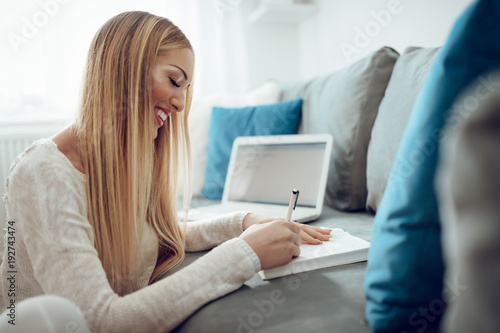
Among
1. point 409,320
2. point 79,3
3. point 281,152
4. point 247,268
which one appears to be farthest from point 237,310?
point 79,3

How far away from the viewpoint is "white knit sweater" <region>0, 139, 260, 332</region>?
526 millimetres

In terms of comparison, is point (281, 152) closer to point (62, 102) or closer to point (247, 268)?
point (247, 268)

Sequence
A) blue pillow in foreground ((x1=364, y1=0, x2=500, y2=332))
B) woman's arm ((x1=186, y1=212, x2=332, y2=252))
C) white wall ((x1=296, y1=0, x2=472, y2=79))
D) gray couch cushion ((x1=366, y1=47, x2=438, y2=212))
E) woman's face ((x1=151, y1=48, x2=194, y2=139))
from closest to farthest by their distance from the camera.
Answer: blue pillow in foreground ((x1=364, y1=0, x2=500, y2=332)) → woman's face ((x1=151, y1=48, x2=194, y2=139)) → woman's arm ((x1=186, y1=212, x2=332, y2=252)) → gray couch cushion ((x1=366, y1=47, x2=438, y2=212)) → white wall ((x1=296, y1=0, x2=472, y2=79))

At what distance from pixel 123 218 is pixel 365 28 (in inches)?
56.9

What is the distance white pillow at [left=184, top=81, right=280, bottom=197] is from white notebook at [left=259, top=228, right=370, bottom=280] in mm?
1022

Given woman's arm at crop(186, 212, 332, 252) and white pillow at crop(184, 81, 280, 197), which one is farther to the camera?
white pillow at crop(184, 81, 280, 197)

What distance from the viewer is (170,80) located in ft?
2.49

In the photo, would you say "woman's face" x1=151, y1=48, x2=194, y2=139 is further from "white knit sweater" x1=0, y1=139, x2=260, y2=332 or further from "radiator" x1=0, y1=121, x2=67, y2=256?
"radiator" x1=0, y1=121, x2=67, y2=256

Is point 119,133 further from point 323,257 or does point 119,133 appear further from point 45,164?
point 323,257

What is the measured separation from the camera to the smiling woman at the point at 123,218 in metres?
0.54

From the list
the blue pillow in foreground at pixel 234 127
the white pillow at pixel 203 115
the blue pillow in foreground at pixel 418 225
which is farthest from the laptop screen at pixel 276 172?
the blue pillow in foreground at pixel 418 225

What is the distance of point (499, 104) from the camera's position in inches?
9.5

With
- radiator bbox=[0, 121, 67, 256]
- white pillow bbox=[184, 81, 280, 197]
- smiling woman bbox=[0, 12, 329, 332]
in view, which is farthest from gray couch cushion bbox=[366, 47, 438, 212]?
radiator bbox=[0, 121, 67, 256]

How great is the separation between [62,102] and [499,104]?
2266mm
